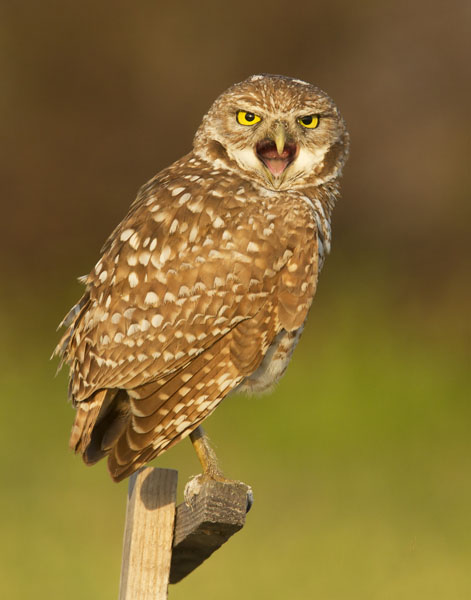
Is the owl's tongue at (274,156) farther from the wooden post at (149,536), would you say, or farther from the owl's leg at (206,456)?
the wooden post at (149,536)

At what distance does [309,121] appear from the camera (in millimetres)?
4027

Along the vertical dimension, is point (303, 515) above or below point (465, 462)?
below

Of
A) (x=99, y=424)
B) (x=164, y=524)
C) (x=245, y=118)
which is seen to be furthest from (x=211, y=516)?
(x=245, y=118)

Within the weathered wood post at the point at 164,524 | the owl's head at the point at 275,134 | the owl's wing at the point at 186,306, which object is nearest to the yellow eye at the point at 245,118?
the owl's head at the point at 275,134

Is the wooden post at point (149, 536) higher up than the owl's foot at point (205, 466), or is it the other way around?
the owl's foot at point (205, 466)

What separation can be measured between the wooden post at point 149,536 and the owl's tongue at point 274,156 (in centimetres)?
137

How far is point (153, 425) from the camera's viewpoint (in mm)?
3184

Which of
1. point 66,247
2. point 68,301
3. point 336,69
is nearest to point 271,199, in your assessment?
point 68,301

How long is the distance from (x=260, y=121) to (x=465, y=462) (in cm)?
303

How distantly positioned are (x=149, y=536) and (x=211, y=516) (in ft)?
0.73

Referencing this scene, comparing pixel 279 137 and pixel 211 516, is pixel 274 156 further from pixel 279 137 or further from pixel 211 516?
pixel 211 516

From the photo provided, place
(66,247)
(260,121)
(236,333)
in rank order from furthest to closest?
1. (66,247)
2. (260,121)
3. (236,333)

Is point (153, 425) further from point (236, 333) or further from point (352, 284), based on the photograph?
point (352, 284)

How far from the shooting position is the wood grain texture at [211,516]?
2855mm
